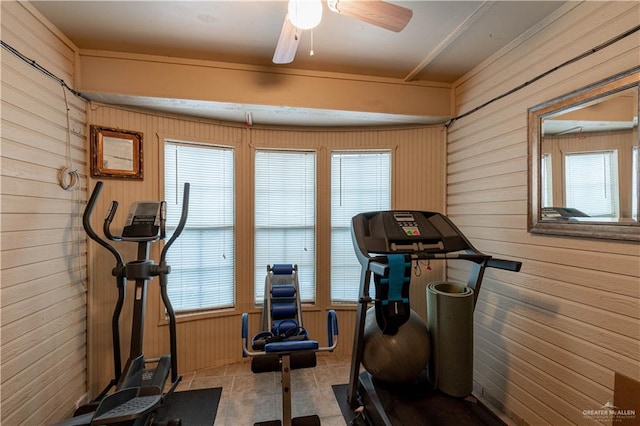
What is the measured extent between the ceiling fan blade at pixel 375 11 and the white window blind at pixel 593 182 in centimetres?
141

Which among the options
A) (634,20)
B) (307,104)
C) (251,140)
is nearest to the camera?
(634,20)

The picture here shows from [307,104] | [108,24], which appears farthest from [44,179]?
[307,104]

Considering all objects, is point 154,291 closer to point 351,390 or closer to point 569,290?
point 351,390

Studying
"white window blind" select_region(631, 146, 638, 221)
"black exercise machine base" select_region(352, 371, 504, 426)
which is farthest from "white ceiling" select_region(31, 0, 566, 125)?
"black exercise machine base" select_region(352, 371, 504, 426)

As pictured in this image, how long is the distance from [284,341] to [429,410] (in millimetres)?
1115

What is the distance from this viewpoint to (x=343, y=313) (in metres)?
3.13

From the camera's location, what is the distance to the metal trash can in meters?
1.92

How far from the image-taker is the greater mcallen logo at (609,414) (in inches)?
55.9

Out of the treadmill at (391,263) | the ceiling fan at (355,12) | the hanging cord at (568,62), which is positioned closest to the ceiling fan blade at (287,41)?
the ceiling fan at (355,12)

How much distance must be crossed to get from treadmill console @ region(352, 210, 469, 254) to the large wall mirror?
0.57 meters

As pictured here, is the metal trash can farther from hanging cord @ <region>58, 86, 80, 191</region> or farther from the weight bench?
hanging cord @ <region>58, 86, 80, 191</region>

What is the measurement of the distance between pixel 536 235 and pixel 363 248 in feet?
4.13

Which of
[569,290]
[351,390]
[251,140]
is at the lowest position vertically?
[351,390]

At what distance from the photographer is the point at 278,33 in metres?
2.03
